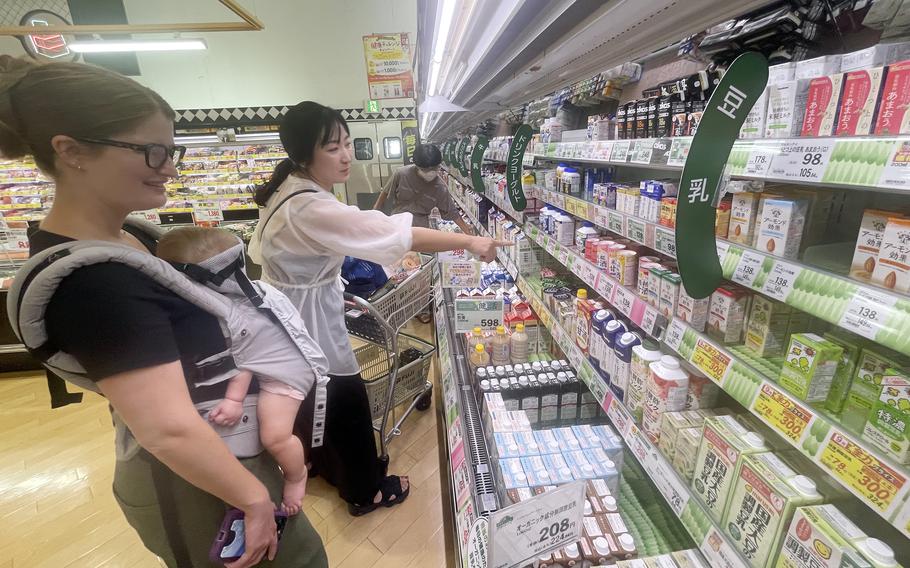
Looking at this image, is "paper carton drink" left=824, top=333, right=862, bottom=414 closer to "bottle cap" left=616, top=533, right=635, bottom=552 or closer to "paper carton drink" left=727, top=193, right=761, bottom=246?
"paper carton drink" left=727, top=193, right=761, bottom=246

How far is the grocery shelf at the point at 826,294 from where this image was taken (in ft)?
1.91

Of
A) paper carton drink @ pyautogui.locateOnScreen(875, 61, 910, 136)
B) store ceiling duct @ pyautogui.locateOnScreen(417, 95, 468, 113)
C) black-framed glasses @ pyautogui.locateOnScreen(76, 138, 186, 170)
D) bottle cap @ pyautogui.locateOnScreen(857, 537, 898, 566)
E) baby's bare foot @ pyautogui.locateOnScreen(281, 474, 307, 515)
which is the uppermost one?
store ceiling duct @ pyautogui.locateOnScreen(417, 95, 468, 113)

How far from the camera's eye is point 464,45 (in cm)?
152

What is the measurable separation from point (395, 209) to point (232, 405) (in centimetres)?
348

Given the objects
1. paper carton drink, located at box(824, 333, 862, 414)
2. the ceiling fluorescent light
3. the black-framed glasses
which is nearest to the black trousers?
the black-framed glasses

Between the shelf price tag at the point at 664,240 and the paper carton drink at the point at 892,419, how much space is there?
1.63 ft

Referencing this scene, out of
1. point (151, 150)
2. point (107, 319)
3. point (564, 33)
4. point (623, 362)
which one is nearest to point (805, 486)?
point (623, 362)

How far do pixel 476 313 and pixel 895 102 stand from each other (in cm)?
160

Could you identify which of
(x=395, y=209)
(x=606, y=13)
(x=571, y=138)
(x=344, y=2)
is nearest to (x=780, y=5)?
(x=606, y=13)

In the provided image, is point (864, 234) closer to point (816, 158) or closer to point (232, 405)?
point (816, 158)

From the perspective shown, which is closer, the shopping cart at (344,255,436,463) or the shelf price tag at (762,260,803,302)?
the shelf price tag at (762,260,803,302)

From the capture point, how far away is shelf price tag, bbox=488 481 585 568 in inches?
32.5

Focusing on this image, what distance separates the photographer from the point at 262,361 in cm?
106

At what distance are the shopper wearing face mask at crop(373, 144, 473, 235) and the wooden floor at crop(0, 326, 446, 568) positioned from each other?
2060 mm
